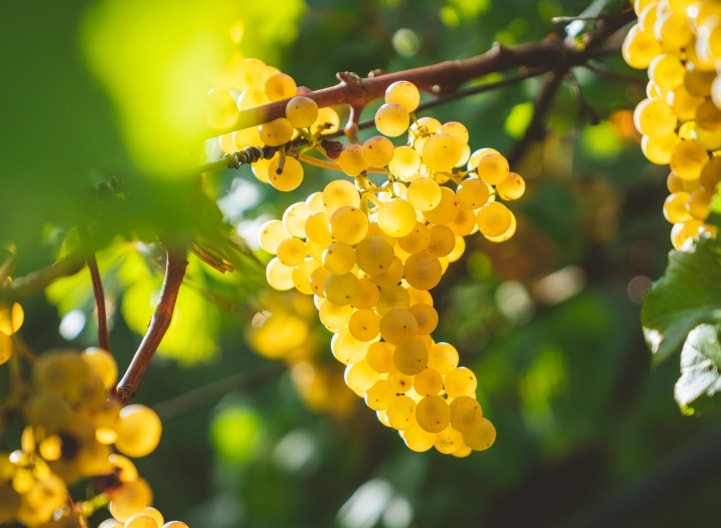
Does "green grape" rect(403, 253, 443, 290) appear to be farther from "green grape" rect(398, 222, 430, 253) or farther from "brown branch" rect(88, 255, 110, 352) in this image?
"brown branch" rect(88, 255, 110, 352)

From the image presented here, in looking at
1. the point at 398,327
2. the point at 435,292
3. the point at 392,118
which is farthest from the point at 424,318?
the point at 435,292

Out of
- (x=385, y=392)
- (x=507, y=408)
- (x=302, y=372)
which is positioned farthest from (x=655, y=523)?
(x=385, y=392)

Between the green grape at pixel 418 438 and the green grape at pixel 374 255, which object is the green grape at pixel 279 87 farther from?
the green grape at pixel 418 438

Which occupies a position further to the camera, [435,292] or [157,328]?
[435,292]

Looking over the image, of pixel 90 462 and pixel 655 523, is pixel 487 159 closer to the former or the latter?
pixel 90 462

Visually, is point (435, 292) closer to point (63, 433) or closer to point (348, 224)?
point (348, 224)

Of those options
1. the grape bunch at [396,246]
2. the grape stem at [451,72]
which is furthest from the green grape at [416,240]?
the grape stem at [451,72]

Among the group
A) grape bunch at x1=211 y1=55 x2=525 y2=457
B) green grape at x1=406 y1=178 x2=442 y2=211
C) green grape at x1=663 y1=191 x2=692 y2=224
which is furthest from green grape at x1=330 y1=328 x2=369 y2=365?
green grape at x1=663 y1=191 x2=692 y2=224

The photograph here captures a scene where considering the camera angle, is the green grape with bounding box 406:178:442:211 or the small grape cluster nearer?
the small grape cluster

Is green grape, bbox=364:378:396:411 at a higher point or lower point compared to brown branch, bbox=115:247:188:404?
lower
